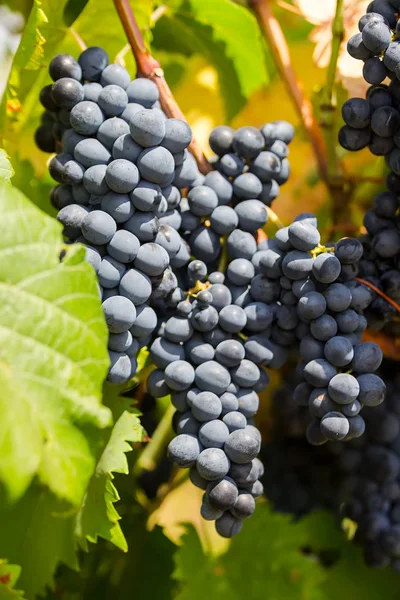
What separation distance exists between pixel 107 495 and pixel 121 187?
40 cm

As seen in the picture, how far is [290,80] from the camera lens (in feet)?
4.01

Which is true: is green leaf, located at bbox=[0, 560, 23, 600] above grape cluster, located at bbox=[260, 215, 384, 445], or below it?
below

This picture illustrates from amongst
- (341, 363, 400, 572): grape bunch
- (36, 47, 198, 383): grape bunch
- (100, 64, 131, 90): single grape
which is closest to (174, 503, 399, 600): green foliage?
(341, 363, 400, 572): grape bunch

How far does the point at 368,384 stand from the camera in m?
0.80

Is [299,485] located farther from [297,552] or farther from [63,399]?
[63,399]

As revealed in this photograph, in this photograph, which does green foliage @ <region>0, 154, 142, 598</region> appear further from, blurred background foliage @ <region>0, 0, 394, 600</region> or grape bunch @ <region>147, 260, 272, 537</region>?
blurred background foliage @ <region>0, 0, 394, 600</region>

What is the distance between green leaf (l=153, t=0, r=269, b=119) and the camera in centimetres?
128

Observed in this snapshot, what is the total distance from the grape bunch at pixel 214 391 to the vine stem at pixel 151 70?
0.19m

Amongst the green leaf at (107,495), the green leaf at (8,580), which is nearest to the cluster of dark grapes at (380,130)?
the green leaf at (107,495)

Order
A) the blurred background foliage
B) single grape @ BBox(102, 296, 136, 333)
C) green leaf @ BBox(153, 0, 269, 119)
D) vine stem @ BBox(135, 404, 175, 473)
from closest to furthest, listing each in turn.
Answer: single grape @ BBox(102, 296, 136, 333) < the blurred background foliage < vine stem @ BBox(135, 404, 175, 473) < green leaf @ BBox(153, 0, 269, 119)

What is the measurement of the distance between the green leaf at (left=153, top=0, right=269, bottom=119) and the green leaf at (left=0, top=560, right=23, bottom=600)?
1.04 meters

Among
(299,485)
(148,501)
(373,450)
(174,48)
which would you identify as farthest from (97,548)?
(174,48)

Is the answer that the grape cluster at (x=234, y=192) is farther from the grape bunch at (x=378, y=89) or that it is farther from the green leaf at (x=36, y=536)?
the green leaf at (x=36, y=536)

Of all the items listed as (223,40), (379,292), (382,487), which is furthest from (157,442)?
(223,40)
